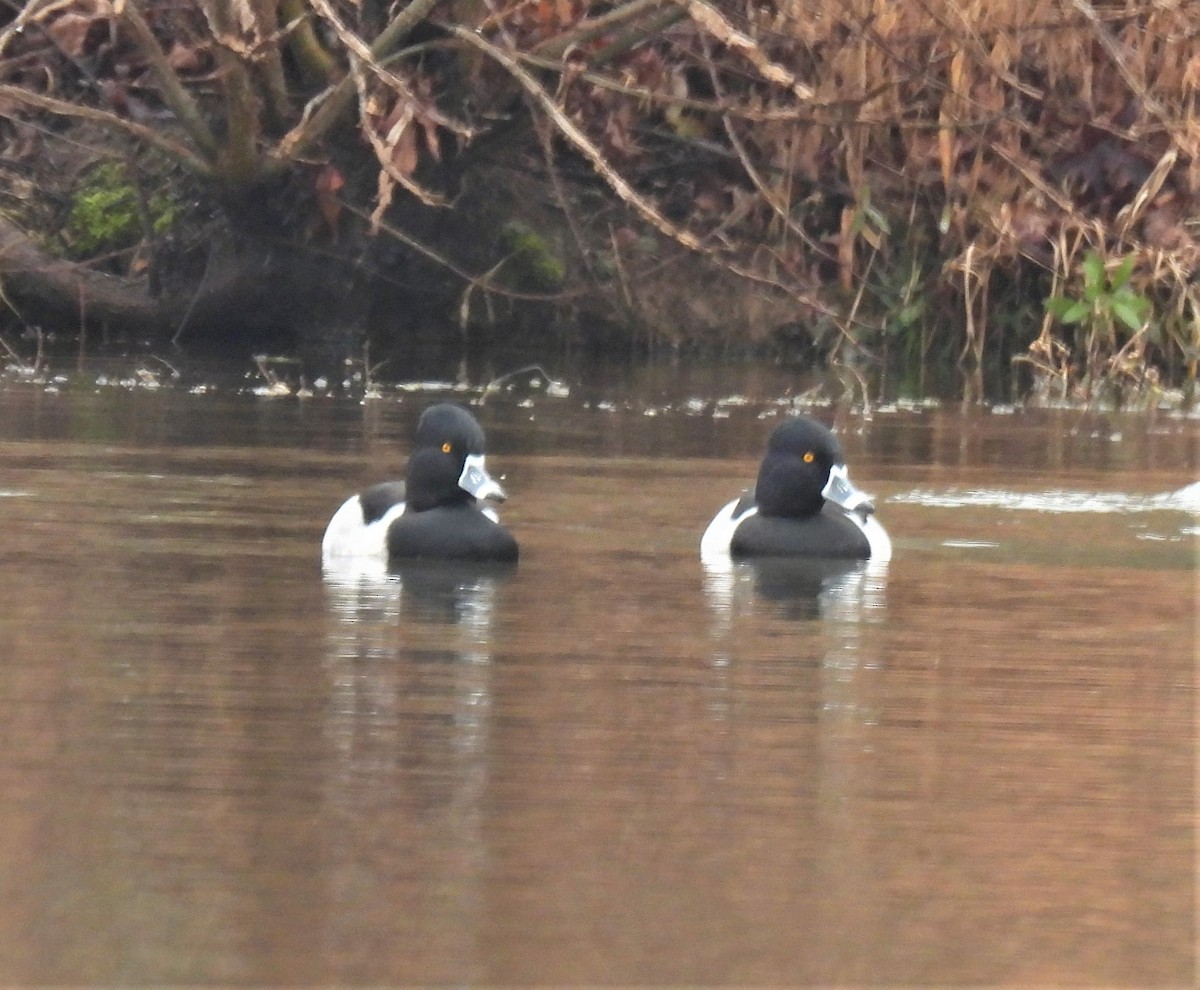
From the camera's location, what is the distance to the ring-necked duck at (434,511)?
9062mm

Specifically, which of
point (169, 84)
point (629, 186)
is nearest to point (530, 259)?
point (629, 186)

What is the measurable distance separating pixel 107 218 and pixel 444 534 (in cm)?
1013

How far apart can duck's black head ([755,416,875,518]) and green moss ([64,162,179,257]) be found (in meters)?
9.57

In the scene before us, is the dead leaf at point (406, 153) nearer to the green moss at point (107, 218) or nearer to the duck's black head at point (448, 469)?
the green moss at point (107, 218)

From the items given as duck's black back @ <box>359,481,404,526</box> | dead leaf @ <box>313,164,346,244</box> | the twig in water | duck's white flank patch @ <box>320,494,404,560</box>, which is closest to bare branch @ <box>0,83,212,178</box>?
dead leaf @ <box>313,164,346,244</box>

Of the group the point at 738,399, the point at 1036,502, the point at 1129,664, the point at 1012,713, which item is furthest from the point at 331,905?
the point at 738,399

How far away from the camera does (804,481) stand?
9648mm

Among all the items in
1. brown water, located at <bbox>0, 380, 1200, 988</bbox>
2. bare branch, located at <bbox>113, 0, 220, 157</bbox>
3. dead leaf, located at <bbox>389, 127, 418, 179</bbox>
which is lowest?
brown water, located at <bbox>0, 380, 1200, 988</bbox>

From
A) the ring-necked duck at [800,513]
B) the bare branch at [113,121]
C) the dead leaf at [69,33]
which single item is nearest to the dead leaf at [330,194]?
the bare branch at [113,121]

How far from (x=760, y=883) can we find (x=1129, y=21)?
12.7m

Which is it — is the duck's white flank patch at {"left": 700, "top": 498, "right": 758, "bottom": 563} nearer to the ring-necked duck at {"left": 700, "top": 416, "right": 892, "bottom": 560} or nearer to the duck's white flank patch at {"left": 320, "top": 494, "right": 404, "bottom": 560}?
the ring-necked duck at {"left": 700, "top": 416, "right": 892, "bottom": 560}

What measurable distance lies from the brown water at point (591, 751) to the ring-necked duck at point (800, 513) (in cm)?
16

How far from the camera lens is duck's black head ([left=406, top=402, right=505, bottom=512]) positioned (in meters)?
9.30

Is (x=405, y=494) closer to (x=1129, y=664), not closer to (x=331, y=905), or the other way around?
(x=1129, y=664)
